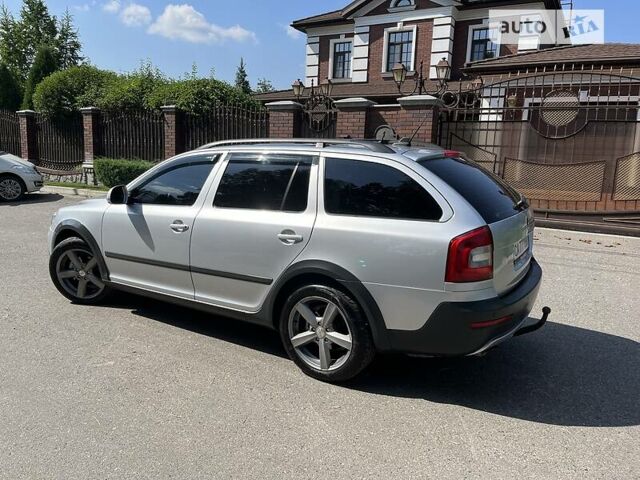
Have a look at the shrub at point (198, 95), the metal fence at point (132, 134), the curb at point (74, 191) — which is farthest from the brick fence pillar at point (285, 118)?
the curb at point (74, 191)

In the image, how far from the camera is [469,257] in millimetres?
2990

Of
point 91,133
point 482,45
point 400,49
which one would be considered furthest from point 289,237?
point 400,49

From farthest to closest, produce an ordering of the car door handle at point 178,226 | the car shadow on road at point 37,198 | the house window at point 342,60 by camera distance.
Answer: the house window at point 342,60 → the car shadow on road at point 37,198 → the car door handle at point 178,226

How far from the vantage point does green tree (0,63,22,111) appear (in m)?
27.6

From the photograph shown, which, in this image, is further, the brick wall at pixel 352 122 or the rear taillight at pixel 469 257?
the brick wall at pixel 352 122

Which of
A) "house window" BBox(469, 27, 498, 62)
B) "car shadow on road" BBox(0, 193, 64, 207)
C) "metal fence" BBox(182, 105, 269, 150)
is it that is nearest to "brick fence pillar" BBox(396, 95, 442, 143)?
"metal fence" BBox(182, 105, 269, 150)

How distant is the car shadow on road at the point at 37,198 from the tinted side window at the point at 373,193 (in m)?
11.3

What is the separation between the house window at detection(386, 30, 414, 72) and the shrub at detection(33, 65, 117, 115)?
13231mm

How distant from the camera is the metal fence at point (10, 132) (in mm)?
18031

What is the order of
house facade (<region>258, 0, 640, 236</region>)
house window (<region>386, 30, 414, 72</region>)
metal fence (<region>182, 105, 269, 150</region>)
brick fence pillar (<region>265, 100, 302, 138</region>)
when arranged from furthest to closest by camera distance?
house window (<region>386, 30, 414, 72</region>)
metal fence (<region>182, 105, 269, 150</region>)
brick fence pillar (<region>265, 100, 302, 138</region>)
house facade (<region>258, 0, 640, 236</region>)

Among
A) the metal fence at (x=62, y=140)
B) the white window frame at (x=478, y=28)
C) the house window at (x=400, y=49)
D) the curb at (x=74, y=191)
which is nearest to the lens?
the curb at (x=74, y=191)

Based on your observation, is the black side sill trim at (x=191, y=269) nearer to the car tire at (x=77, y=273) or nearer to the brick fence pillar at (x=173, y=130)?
the car tire at (x=77, y=273)

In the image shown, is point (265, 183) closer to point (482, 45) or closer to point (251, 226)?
point (251, 226)

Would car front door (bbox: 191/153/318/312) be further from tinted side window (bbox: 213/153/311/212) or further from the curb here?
the curb
